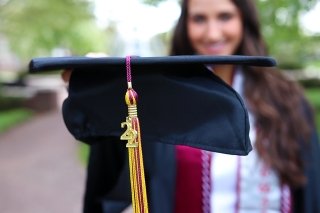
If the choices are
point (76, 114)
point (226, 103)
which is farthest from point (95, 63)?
point (226, 103)

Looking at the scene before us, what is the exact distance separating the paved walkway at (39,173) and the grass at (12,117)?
17.0 inches

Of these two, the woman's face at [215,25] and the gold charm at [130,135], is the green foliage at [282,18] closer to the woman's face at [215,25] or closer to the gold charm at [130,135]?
the woman's face at [215,25]

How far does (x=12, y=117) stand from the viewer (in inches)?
491

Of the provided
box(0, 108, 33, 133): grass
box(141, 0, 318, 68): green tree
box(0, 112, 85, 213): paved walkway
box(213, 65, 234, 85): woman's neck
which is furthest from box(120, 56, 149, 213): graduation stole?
box(0, 108, 33, 133): grass

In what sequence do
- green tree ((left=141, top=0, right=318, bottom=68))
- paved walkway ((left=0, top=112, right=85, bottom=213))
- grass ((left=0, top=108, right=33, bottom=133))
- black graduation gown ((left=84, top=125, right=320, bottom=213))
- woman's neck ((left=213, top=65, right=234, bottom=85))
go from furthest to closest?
grass ((left=0, top=108, right=33, bottom=133)), green tree ((left=141, top=0, right=318, bottom=68)), paved walkway ((left=0, top=112, right=85, bottom=213)), woman's neck ((left=213, top=65, right=234, bottom=85)), black graduation gown ((left=84, top=125, right=320, bottom=213))

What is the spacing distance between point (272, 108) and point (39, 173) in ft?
19.3

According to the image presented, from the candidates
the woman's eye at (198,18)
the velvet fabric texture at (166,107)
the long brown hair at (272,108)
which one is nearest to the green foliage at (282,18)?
the long brown hair at (272,108)

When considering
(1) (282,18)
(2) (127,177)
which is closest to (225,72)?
(2) (127,177)

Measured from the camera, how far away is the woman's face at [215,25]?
1640 millimetres

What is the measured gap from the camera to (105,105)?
1316 millimetres

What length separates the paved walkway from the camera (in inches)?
222

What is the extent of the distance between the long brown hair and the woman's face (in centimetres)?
5

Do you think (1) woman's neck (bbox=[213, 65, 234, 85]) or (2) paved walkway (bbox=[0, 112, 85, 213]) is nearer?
(1) woman's neck (bbox=[213, 65, 234, 85])

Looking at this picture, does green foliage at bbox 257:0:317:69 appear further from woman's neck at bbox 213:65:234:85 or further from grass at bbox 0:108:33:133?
grass at bbox 0:108:33:133
